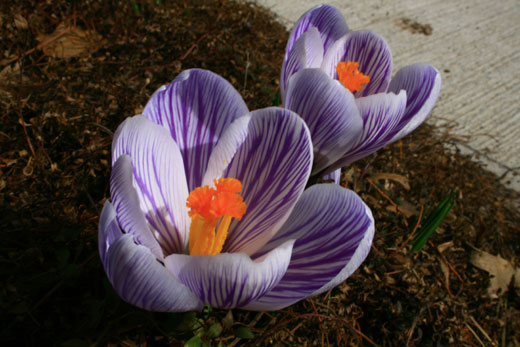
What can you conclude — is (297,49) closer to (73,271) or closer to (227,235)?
(227,235)

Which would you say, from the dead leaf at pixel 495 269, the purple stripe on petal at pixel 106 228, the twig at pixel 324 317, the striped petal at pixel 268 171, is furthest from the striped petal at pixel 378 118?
the dead leaf at pixel 495 269

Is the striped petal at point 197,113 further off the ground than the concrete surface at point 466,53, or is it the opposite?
the striped petal at point 197,113

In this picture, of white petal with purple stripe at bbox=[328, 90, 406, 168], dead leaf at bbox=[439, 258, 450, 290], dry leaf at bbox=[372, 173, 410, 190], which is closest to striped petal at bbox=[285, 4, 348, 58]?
white petal with purple stripe at bbox=[328, 90, 406, 168]

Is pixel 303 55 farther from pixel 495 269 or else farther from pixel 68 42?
pixel 68 42

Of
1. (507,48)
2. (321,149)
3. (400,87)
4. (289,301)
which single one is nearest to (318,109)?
(321,149)

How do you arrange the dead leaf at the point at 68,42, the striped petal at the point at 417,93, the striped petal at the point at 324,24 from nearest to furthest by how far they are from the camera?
the striped petal at the point at 417,93 < the striped petal at the point at 324,24 < the dead leaf at the point at 68,42

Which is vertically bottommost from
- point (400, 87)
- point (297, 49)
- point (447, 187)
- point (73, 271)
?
point (447, 187)

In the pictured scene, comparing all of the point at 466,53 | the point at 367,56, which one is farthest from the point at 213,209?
the point at 466,53

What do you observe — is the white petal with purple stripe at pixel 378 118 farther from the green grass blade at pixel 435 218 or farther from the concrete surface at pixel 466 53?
the concrete surface at pixel 466 53
